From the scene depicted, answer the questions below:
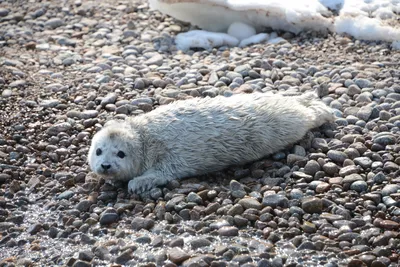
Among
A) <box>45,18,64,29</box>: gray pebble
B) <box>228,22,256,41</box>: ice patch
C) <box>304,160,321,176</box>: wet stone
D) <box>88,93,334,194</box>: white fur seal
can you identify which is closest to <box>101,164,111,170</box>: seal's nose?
<box>88,93,334,194</box>: white fur seal

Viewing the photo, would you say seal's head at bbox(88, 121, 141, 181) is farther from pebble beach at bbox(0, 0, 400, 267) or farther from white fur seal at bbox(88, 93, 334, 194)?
pebble beach at bbox(0, 0, 400, 267)

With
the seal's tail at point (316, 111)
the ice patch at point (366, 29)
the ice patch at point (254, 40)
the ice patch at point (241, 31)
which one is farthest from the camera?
the ice patch at point (241, 31)

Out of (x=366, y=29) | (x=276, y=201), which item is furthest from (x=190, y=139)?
(x=366, y=29)

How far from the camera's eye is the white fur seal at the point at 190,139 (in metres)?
6.22

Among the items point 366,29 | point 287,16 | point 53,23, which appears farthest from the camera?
point 53,23

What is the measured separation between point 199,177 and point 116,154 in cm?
74

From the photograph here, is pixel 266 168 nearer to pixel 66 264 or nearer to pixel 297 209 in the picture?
pixel 297 209

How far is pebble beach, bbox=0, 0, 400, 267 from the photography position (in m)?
5.29

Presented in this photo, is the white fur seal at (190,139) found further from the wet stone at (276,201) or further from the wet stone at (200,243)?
the wet stone at (200,243)

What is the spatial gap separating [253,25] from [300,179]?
12.1 ft

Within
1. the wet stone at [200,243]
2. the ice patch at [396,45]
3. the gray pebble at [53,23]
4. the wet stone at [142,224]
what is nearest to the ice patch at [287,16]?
the ice patch at [396,45]

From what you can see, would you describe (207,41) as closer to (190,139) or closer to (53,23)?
(53,23)

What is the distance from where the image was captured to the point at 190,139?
6297 mm

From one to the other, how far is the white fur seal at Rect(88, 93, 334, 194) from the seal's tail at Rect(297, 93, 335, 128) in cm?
16
